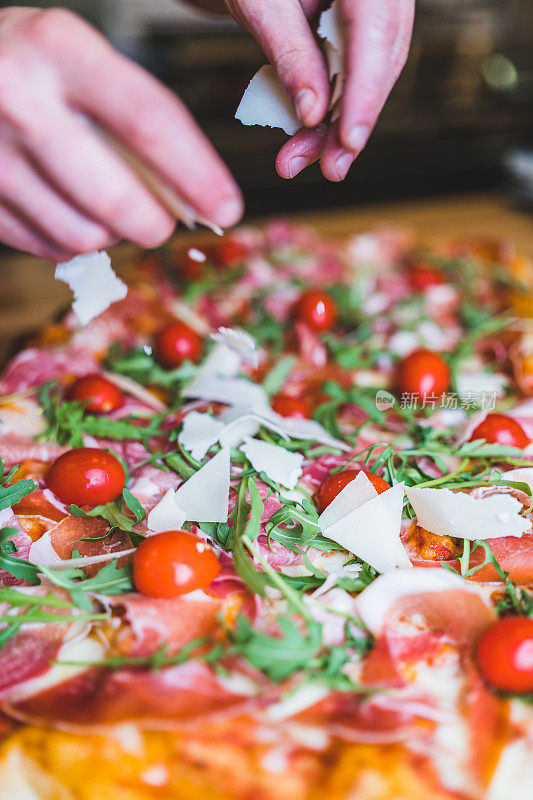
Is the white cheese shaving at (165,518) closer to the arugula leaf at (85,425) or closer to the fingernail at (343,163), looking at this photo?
the arugula leaf at (85,425)

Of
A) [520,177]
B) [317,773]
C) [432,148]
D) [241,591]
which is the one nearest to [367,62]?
[241,591]

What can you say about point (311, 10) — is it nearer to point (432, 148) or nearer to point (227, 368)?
point (227, 368)

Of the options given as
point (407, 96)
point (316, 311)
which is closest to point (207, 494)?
point (316, 311)

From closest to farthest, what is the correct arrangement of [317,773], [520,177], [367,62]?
[317,773]
[367,62]
[520,177]

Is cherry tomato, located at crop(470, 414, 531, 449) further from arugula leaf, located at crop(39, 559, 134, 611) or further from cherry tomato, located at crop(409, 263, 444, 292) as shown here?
cherry tomato, located at crop(409, 263, 444, 292)

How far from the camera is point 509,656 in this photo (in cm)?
68

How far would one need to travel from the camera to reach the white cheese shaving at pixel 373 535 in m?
0.82

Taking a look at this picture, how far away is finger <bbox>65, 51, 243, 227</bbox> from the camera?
655 mm

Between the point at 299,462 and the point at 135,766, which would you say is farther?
the point at 299,462

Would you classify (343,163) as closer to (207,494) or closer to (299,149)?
(299,149)

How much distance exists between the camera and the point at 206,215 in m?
0.73

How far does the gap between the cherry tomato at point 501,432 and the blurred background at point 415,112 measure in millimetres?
1582

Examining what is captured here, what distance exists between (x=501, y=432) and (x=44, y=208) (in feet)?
2.31

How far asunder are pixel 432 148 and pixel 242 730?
3.13 m
